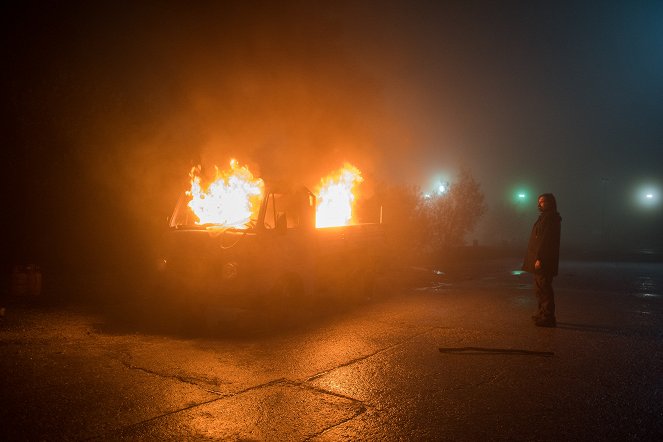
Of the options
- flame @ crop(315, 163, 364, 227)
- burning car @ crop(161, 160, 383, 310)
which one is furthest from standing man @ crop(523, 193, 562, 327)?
flame @ crop(315, 163, 364, 227)

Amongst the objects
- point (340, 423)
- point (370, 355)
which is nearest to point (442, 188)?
point (370, 355)

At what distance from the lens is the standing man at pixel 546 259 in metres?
8.84

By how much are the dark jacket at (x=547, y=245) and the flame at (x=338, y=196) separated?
15.8 ft

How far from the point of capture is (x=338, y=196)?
539 inches

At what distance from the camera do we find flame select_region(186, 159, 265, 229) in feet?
32.2

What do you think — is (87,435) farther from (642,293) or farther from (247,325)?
(642,293)

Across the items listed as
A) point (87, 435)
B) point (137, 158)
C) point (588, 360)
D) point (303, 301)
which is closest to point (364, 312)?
point (303, 301)

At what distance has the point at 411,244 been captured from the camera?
3128 centimetres

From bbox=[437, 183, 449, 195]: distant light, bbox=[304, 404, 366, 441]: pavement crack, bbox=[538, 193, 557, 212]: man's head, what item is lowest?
bbox=[304, 404, 366, 441]: pavement crack

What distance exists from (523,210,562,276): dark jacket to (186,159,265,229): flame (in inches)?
196

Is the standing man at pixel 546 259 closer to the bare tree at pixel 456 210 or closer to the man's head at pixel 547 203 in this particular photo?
the man's head at pixel 547 203

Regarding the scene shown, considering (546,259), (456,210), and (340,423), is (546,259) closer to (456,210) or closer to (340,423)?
(340,423)

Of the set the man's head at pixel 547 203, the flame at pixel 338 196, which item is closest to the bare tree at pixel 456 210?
the flame at pixel 338 196

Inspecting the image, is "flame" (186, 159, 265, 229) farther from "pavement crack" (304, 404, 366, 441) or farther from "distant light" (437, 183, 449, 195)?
"distant light" (437, 183, 449, 195)
